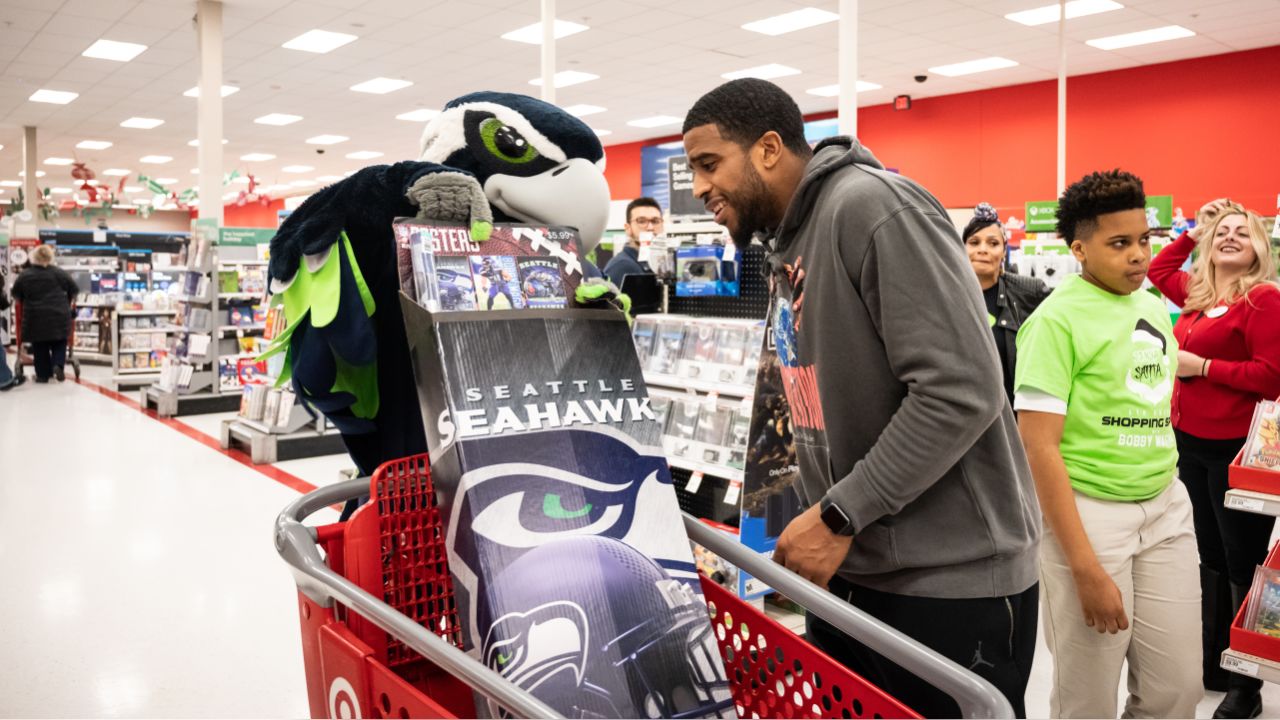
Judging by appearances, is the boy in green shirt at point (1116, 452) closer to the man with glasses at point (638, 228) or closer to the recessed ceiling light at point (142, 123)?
the man with glasses at point (638, 228)

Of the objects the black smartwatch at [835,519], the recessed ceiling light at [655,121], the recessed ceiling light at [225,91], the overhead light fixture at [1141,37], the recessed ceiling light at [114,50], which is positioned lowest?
the black smartwatch at [835,519]

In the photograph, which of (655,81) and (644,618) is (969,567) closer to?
(644,618)

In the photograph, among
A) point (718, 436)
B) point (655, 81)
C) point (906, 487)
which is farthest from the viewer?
point (655, 81)

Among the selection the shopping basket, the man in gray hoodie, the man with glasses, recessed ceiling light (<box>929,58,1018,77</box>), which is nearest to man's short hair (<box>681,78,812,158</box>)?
the man in gray hoodie

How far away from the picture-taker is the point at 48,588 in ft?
13.6

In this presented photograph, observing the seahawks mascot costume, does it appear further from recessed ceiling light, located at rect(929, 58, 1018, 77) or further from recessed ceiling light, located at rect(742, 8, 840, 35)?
recessed ceiling light, located at rect(929, 58, 1018, 77)

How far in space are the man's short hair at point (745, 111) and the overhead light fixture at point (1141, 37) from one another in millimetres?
10441

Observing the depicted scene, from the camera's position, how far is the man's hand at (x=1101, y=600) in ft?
6.56

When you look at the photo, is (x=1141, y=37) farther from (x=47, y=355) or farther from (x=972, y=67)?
(x=47, y=355)

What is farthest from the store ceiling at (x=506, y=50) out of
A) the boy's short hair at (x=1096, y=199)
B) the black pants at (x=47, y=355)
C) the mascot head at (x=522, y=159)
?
the mascot head at (x=522, y=159)

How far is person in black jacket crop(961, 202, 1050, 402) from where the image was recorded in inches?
141

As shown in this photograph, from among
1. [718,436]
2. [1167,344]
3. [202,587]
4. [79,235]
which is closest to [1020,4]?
[718,436]

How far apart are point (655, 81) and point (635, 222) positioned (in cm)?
718

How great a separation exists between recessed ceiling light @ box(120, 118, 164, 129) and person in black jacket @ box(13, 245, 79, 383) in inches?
182
